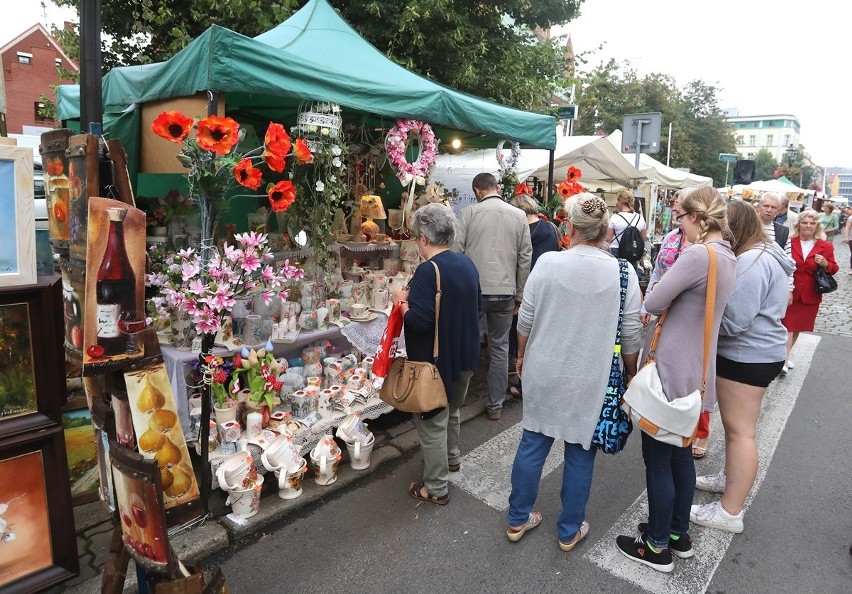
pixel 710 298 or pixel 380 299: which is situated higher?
pixel 710 298

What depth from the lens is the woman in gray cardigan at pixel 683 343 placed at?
2398 millimetres

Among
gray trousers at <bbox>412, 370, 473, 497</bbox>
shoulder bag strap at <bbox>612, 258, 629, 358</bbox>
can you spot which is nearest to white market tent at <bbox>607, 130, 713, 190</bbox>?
gray trousers at <bbox>412, 370, 473, 497</bbox>

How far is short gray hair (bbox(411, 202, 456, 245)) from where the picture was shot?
294cm

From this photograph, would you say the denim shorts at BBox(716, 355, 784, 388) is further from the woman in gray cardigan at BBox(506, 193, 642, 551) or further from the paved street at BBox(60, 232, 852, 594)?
the paved street at BBox(60, 232, 852, 594)

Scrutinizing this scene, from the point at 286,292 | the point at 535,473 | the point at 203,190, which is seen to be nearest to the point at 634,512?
the point at 535,473

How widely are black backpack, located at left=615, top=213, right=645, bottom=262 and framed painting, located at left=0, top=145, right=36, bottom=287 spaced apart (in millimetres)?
6187

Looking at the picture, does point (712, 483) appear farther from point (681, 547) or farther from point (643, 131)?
point (643, 131)

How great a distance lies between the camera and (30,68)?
27.1m

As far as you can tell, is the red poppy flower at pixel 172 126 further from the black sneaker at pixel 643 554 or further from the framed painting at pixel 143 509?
the black sneaker at pixel 643 554

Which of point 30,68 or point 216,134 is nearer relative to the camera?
point 216,134

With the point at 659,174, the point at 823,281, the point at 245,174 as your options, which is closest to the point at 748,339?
the point at 245,174

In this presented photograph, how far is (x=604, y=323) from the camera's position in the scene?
2.45 m

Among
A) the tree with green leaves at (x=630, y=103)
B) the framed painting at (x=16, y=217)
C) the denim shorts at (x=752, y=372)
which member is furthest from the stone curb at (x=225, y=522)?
the tree with green leaves at (x=630, y=103)

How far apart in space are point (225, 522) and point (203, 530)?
0.12 meters
